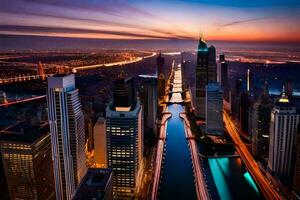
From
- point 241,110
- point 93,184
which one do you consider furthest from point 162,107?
point 93,184

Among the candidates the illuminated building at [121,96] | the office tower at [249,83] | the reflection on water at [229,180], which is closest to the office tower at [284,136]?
the reflection on water at [229,180]

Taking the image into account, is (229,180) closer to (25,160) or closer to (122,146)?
(122,146)

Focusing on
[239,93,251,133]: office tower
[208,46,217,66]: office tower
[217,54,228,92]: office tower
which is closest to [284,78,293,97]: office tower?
[239,93,251,133]: office tower

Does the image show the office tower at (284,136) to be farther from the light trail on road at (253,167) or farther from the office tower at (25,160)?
the office tower at (25,160)

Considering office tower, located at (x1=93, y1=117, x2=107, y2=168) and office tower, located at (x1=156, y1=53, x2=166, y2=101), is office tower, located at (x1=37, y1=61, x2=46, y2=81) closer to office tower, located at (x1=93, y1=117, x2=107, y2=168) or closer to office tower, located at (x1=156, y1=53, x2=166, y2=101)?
office tower, located at (x1=93, y1=117, x2=107, y2=168)

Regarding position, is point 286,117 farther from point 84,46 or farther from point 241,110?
point 84,46

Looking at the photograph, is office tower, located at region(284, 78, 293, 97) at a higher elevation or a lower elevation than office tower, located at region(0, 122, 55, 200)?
higher

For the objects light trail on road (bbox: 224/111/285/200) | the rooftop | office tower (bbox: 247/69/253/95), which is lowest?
light trail on road (bbox: 224/111/285/200)
